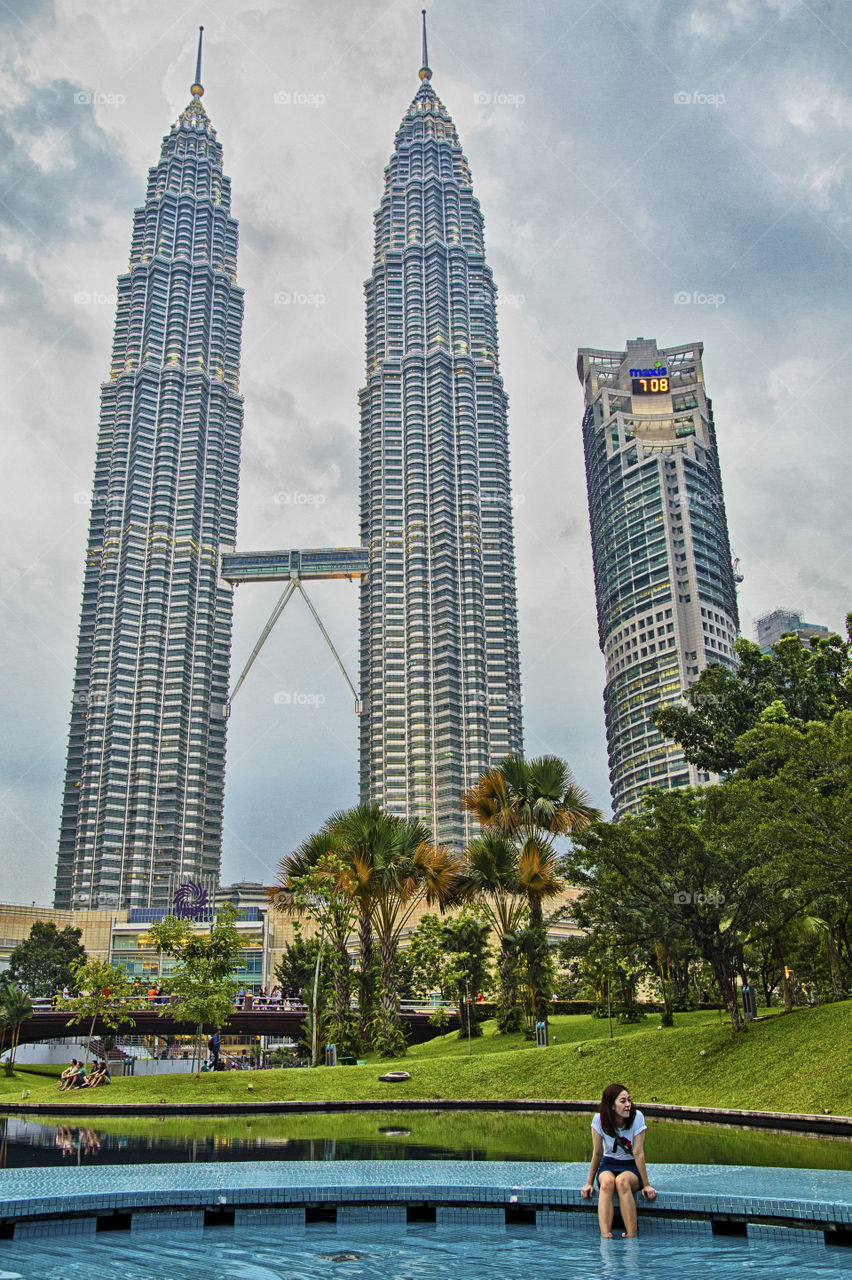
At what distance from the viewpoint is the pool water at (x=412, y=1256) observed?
923 cm

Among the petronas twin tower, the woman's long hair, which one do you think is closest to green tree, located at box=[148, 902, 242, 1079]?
the woman's long hair

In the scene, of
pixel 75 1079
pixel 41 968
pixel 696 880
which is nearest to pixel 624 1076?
pixel 696 880

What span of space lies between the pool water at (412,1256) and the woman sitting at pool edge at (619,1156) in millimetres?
371

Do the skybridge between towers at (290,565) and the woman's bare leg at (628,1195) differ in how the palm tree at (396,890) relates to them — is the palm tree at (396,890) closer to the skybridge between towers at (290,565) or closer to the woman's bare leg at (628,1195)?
the woman's bare leg at (628,1195)

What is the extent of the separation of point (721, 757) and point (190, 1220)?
1343 inches

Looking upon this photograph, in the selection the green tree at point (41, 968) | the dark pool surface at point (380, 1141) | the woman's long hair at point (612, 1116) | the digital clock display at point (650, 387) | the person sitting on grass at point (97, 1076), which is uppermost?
the digital clock display at point (650, 387)

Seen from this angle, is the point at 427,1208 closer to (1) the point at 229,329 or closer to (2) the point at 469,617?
(2) the point at 469,617

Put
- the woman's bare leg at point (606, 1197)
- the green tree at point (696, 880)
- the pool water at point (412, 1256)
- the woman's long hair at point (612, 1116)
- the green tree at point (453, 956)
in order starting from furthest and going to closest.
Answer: the green tree at point (453, 956) < the green tree at point (696, 880) < the woman's bare leg at point (606, 1197) < the woman's long hair at point (612, 1116) < the pool water at point (412, 1256)

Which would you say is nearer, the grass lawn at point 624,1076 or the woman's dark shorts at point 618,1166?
the woman's dark shorts at point 618,1166

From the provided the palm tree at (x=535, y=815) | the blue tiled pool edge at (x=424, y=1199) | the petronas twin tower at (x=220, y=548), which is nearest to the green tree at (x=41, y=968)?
the petronas twin tower at (x=220, y=548)

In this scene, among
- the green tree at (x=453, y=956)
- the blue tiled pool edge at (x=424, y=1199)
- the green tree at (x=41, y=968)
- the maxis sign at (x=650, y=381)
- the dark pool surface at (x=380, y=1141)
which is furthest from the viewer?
the maxis sign at (x=650, y=381)

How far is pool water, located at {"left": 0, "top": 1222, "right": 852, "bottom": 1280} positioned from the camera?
923 centimetres

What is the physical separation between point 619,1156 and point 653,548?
159608 millimetres

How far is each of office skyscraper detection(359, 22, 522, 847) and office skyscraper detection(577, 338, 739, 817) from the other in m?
17.8
